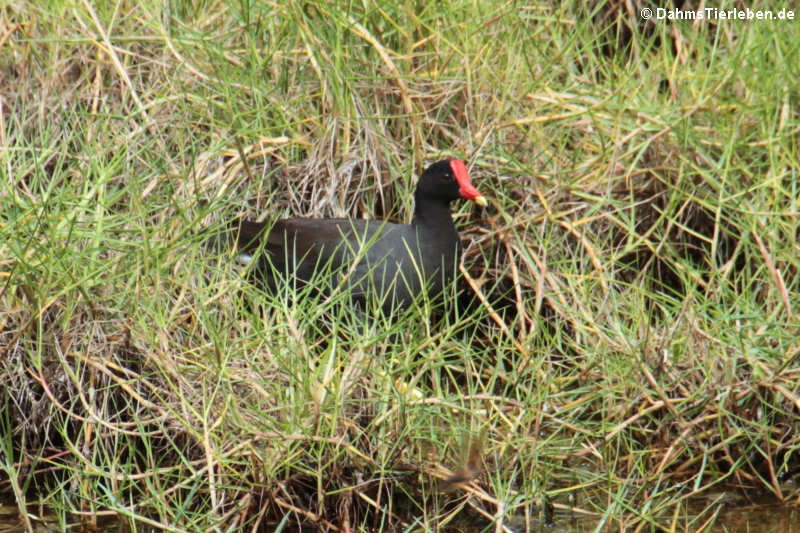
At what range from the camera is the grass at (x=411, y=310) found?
8.71 ft

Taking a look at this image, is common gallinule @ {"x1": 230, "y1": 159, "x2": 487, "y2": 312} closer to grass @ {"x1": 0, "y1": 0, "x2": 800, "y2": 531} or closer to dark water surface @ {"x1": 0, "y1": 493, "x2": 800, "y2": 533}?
grass @ {"x1": 0, "y1": 0, "x2": 800, "y2": 531}

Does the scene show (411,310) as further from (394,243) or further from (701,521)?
(701,521)

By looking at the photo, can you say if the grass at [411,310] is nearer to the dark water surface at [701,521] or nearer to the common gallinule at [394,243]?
the dark water surface at [701,521]

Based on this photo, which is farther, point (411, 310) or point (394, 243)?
point (394, 243)

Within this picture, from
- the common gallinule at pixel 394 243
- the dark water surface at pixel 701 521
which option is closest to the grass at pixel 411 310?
the dark water surface at pixel 701 521

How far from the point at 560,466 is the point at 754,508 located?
0.54 metres

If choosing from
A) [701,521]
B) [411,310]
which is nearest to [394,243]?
[411,310]

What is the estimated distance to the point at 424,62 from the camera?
3.72 meters

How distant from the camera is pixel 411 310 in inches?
112

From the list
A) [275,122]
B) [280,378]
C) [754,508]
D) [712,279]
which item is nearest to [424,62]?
[275,122]

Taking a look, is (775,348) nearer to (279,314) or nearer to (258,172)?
(279,314)

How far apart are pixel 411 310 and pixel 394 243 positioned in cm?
72

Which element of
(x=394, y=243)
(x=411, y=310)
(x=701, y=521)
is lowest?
(x=701, y=521)

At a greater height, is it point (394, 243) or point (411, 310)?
point (411, 310)
